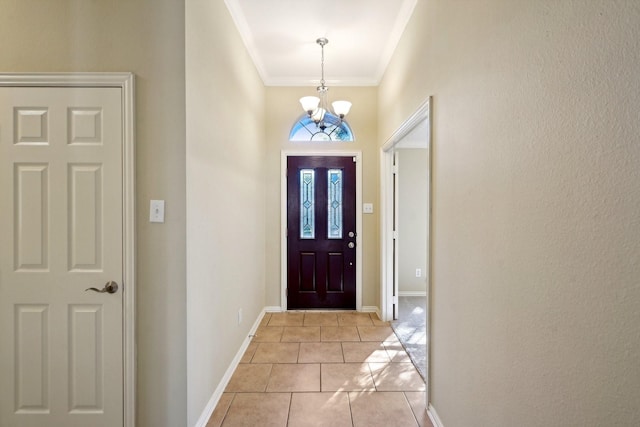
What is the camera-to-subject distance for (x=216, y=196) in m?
2.18

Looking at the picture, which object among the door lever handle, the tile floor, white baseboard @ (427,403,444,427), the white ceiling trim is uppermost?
the white ceiling trim

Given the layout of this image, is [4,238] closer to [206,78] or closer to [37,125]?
[37,125]

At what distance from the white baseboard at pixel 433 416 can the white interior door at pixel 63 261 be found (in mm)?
1876

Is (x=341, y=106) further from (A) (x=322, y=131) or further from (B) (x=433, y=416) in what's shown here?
(B) (x=433, y=416)

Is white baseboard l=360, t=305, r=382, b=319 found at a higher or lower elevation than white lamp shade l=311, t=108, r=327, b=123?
lower

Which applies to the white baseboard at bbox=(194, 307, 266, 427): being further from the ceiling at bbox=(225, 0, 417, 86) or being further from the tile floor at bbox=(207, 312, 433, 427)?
the ceiling at bbox=(225, 0, 417, 86)

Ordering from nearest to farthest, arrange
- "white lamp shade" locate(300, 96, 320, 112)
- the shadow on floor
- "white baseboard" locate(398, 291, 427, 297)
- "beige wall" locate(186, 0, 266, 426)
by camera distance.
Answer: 1. "beige wall" locate(186, 0, 266, 426)
2. the shadow on floor
3. "white lamp shade" locate(300, 96, 320, 112)
4. "white baseboard" locate(398, 291, 427, 297)

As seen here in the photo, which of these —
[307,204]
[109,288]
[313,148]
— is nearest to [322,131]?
[313,148]

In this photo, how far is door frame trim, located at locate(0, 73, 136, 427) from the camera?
1.68 m

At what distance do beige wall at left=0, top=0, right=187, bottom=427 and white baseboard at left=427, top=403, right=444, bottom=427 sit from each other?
4.97 ft

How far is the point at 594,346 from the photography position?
800 millimetres

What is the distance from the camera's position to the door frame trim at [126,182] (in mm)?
1680

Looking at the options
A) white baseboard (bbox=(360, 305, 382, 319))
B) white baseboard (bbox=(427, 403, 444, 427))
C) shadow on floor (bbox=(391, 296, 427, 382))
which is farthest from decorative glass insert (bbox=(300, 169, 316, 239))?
white baseboard (bbox=(427, 403, 444, 427))

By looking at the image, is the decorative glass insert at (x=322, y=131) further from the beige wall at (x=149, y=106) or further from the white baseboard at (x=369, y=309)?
the beige wall at (x=149, y=106)
